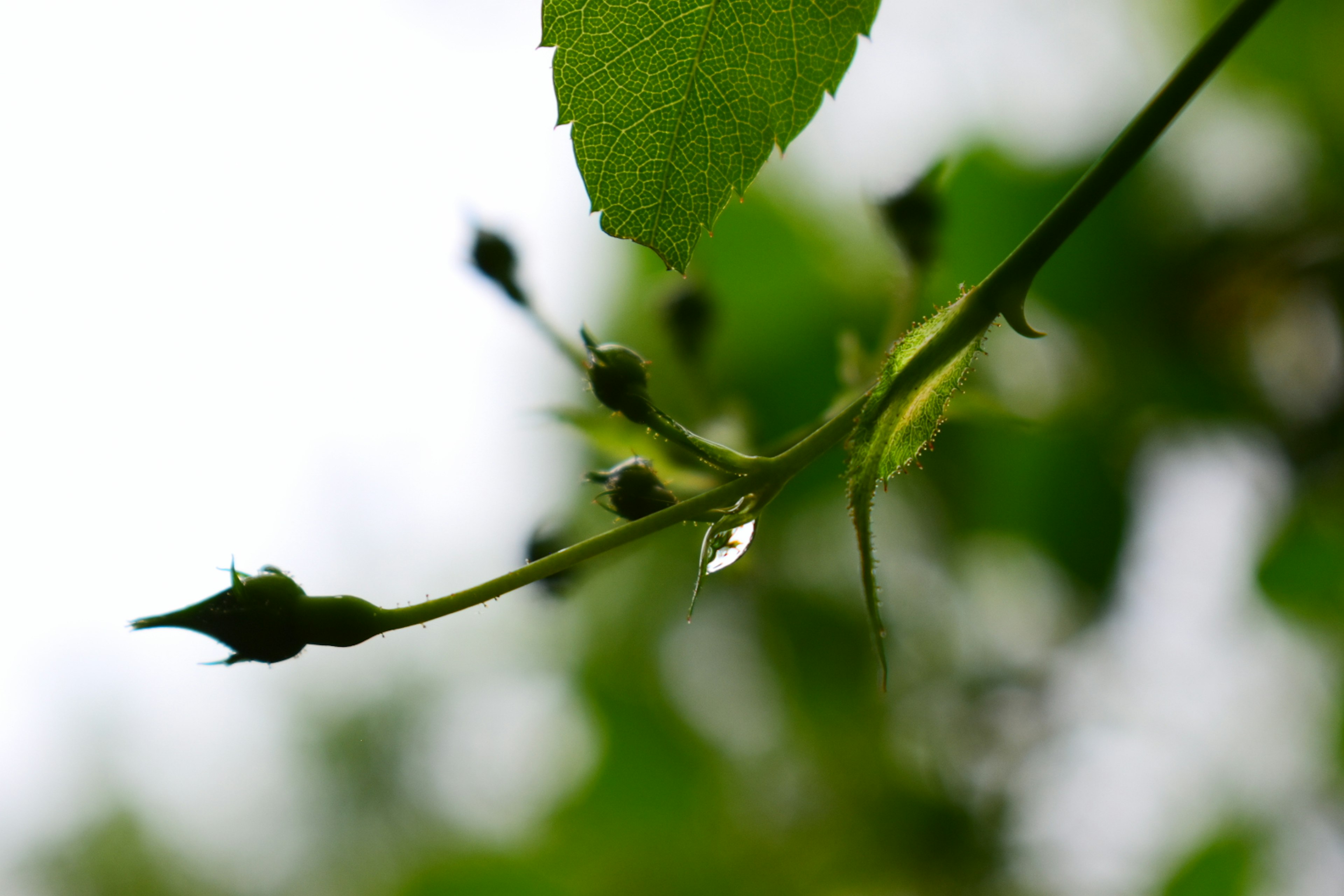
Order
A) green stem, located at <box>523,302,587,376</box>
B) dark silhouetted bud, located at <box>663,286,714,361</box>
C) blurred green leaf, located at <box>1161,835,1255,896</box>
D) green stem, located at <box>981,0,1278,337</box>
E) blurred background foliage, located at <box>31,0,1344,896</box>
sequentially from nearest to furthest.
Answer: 1. green stem, located at <box>981,0,1278,337</box>
2. green stem, located at <box>523,302,587,376</box>
3. dark silhouetted bud, located at <box>663,286,714,361</box>
4. blurred background foliage, located at <box>31,0,1344,896</box>
5. blurred green leaf, located at <box>1161,835,1255,896</box>

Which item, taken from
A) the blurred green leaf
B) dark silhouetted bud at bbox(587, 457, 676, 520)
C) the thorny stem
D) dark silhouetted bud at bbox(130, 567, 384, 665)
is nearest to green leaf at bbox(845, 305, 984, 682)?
the thorny stem

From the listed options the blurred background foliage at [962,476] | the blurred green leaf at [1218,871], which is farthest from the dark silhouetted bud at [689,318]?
the blurred green leaf at [1218,871]

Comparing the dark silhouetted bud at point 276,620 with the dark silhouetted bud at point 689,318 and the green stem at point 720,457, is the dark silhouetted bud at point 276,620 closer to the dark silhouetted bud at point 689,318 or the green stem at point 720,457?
the green stem at point 720,457

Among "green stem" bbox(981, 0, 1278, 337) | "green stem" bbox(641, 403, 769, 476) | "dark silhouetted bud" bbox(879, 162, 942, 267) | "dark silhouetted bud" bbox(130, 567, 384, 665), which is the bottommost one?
"dark silhouetted bud" bbox(879, 162, 942, 267)

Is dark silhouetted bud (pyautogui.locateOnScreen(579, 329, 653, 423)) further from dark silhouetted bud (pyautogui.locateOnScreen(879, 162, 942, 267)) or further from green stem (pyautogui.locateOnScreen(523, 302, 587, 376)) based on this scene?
dark silhouetted bud (pyautogui.locateOnScreen(879, 162, 942, 267))

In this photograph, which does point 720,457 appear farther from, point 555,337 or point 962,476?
point 962,476

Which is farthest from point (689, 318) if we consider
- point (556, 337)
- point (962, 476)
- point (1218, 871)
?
point (1218, 871)
